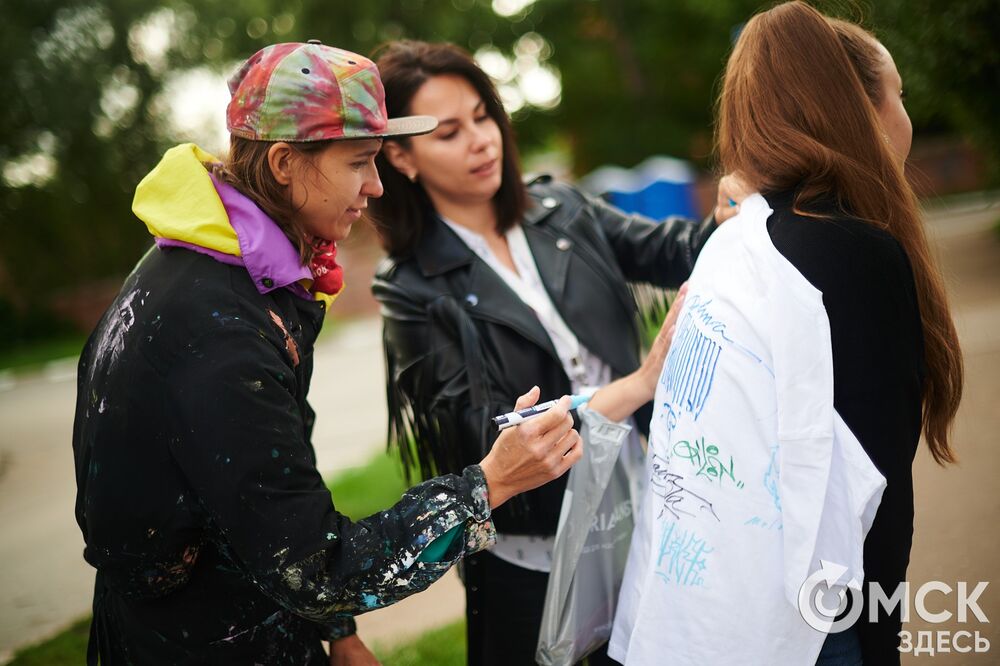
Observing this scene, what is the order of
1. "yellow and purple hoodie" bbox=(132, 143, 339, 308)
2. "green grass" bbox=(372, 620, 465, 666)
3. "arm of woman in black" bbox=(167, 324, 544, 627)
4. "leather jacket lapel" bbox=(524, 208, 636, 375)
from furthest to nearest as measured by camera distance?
"green grass" bbox=(372, 620, 465, 666) → "leather jacket lapel" bbox=(524, 208, 636, 375) → "yellow and purple hoodie" bbox=(132, 143, 339, 308) → "arm of woman in black" bbox=(167, 324, 544, 627)

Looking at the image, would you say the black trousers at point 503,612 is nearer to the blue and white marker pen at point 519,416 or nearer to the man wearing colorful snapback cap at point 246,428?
the man wearing colorful snapback cap at point 246,428

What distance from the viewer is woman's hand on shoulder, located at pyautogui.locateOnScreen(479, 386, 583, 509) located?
5.62 ft

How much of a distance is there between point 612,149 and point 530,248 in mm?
17887

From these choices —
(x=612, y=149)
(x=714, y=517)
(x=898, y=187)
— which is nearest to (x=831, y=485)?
(x=714, y=517)

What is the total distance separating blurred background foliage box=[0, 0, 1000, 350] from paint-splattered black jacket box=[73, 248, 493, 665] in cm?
1599

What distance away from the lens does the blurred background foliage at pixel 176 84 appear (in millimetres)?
17312

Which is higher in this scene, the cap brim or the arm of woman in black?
the cap brim

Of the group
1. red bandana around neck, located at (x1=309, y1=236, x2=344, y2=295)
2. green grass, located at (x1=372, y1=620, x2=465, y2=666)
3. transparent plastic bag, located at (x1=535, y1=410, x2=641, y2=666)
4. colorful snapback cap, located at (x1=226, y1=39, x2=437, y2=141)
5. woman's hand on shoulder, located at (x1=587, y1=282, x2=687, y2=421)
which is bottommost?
green grass, located at (x1=372, y1=620, x2=465, y2=666)

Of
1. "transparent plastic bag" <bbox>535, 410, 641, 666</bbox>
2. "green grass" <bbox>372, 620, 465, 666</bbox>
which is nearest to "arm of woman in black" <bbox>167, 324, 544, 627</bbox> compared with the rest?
"transparent plastic bag" <bbox>535, 410, 641, 666</bbox>

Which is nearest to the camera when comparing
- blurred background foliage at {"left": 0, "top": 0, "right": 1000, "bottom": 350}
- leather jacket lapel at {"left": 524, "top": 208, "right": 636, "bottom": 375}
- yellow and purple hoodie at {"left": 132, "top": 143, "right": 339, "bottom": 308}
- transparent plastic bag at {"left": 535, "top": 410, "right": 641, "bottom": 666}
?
yellow and purple hoodie at {"left": 132, "top": 143, "right": 339, "bottom": 308}

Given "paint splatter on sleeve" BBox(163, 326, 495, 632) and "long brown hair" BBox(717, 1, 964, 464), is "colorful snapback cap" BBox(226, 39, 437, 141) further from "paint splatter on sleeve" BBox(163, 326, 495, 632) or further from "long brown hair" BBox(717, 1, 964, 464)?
"long brown hair" BBox(717, 1, 964, 464)

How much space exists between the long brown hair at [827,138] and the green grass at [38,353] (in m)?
14.9

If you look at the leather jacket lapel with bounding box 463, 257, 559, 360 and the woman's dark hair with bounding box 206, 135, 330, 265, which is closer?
the woman's dark hair with bounding box 206, 135, 330, 265

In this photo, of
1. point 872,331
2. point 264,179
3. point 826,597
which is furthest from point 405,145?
point 826,597
